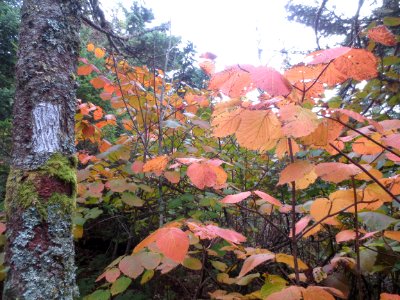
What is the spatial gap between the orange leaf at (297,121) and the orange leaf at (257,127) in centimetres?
6

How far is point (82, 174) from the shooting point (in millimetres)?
1797

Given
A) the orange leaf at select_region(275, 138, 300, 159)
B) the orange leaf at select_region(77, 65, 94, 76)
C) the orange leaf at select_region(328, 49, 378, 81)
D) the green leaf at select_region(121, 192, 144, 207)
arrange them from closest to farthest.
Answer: the orange leaf at select_region(328, 49, 378, 81), the orange leaf at select_region(275, 138, 300, 159), the green leaf at select_region(121, 192, 144, 207), the orange leaf at select_region(77, 65, 94, 76)

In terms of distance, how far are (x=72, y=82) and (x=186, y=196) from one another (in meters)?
1.06

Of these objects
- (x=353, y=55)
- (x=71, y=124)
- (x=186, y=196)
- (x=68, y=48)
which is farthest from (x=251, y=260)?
(x=68, y=48)

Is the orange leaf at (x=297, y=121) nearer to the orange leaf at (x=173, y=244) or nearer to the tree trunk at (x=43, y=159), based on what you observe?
the orange leaf at (x=173, y=244)

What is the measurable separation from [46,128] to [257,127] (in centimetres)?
111

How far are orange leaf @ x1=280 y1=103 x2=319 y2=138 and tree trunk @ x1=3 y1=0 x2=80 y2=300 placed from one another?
3.65 feet

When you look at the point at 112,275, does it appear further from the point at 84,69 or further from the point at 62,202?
the point at 84,69

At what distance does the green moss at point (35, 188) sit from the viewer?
131cm

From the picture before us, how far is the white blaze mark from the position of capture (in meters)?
1.43

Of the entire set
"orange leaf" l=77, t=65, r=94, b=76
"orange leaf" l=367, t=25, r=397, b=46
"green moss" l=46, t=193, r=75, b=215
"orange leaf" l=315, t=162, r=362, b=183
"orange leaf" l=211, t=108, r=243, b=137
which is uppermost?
"orange leaf" l=77, t=65, r=94, b=76

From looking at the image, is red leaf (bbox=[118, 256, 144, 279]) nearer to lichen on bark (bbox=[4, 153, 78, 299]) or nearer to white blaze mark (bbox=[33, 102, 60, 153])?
lichen on bark (bbox=[4, 153, 78, 299])

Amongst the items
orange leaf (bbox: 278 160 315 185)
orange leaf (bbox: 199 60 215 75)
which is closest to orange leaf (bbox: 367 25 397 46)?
orange leaf (bbox: 278 160 315 185)

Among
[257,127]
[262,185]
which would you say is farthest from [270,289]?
[262,185]
